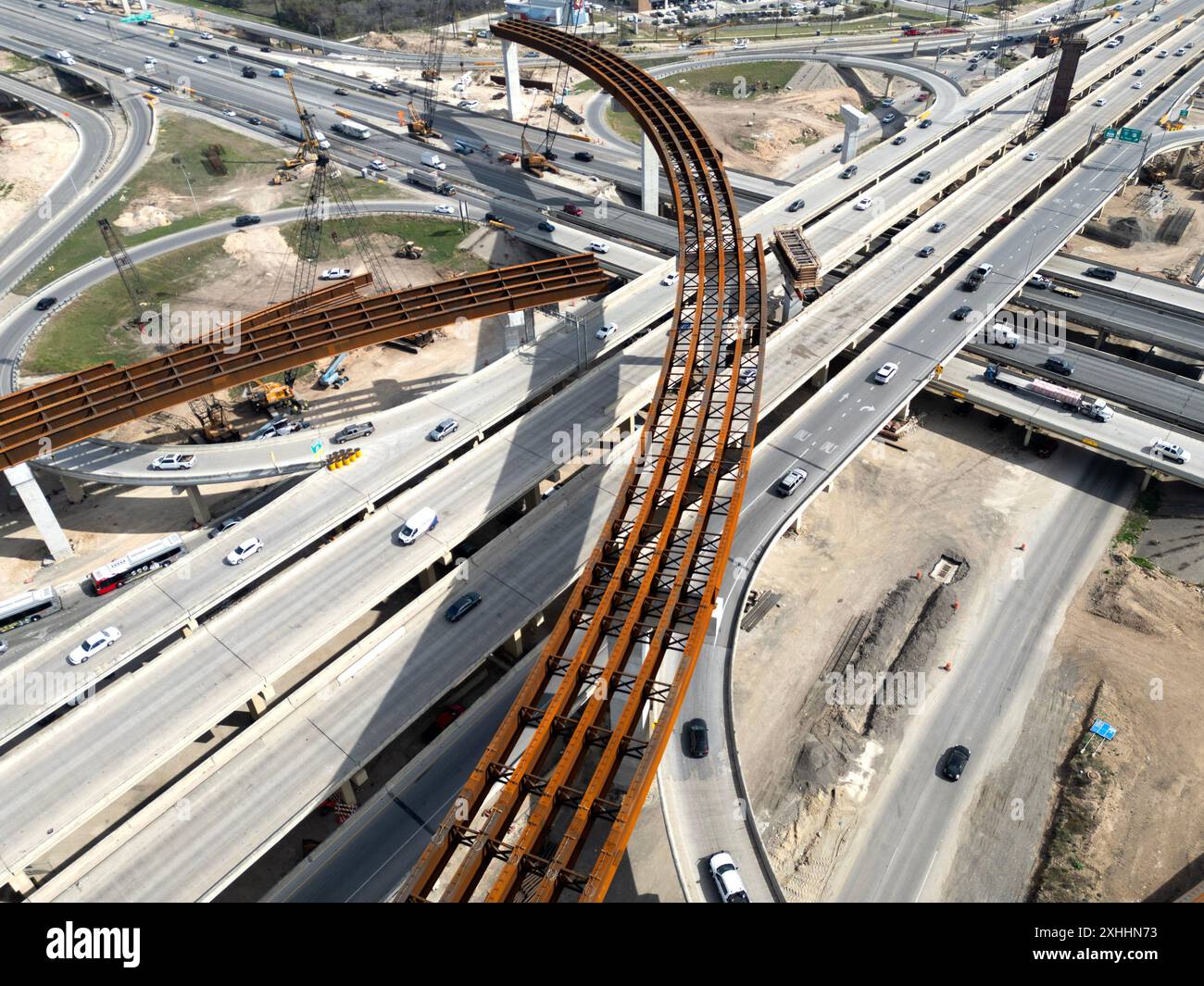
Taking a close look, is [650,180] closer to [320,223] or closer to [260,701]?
[320,223]

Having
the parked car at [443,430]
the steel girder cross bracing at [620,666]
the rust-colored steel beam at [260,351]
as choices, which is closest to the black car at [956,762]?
the steel girder cross bracing at [620,666]

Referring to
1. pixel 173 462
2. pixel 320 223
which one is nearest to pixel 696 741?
pixel 173 462

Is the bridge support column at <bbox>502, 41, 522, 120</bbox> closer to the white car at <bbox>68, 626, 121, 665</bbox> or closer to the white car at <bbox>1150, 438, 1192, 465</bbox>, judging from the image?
the white car at <bbox>1150, 438, 1192, 465</bbox>

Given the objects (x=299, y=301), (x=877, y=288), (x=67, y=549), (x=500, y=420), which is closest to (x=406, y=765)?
(x=500, y=420)

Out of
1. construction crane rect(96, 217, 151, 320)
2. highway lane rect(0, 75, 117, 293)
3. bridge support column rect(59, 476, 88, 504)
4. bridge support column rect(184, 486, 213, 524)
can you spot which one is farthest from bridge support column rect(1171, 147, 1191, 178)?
highway lane rect(0, 75, 117, 293)

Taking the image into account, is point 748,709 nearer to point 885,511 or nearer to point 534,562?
point 534,562

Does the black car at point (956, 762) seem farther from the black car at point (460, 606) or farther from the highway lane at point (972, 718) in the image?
the black car at point (460, 606)
